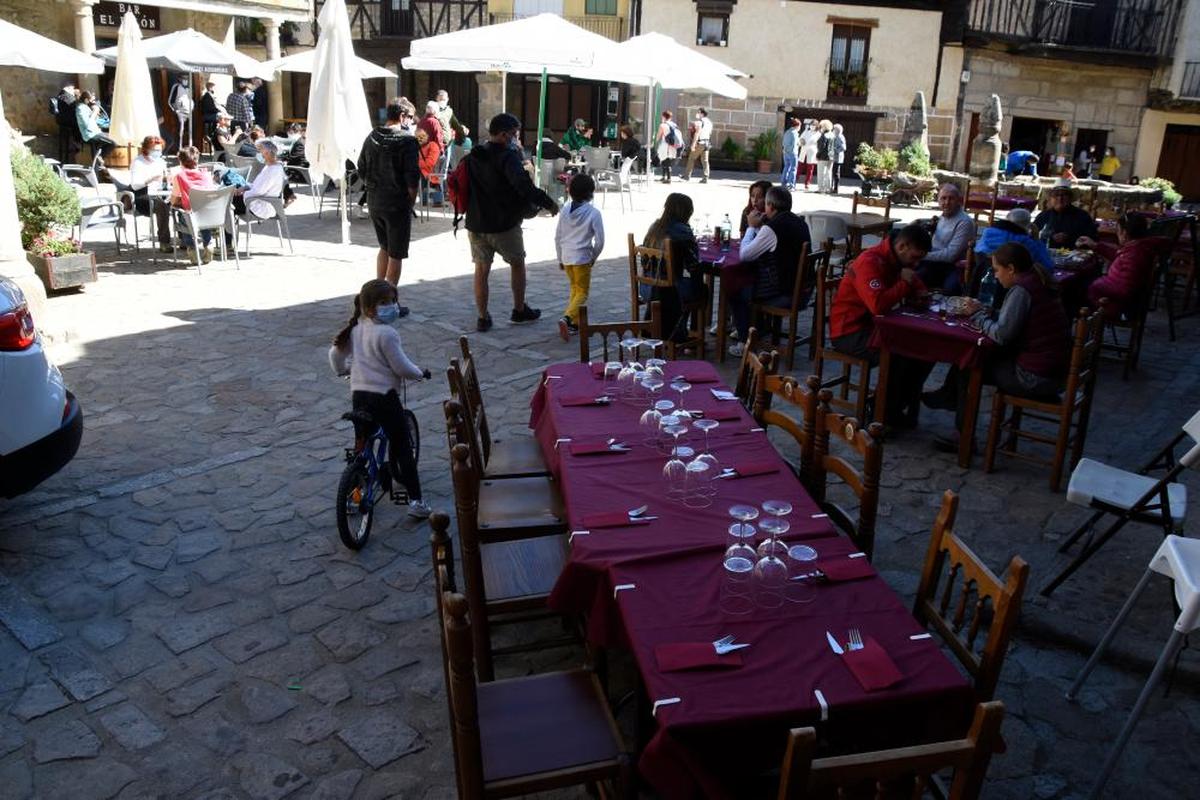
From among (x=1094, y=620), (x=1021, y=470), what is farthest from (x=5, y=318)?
(x=1021, y=470)

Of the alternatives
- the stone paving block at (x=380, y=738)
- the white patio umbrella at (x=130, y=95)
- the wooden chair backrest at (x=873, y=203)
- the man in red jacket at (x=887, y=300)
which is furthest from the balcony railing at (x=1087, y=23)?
the stone paving block at (x=380, y=738)

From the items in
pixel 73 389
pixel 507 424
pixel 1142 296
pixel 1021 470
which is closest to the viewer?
pixel 1021 470

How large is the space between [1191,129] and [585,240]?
81.9 feet

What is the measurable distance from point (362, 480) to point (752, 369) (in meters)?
2.04

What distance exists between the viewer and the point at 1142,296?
797 centimetres

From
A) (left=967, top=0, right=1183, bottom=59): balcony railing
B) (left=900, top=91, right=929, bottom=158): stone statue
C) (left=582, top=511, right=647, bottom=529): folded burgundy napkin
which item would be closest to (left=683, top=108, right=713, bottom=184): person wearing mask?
(left=900, top=91, right=929, bottom=158): stone statue

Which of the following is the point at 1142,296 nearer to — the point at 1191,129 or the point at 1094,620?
the point at 1094,620

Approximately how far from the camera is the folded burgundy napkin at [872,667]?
2545mm

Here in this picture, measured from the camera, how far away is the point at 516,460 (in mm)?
4875

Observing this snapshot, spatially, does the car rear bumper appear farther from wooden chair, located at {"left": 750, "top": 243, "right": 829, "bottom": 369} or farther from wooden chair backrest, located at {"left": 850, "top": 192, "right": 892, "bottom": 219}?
wooden chair backrest, located at {"left": 850, "top": 192, "right": 892, "bottom": 219}

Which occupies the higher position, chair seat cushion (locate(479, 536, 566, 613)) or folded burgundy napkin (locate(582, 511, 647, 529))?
folded burgundy napkin (locate(582, 511, 647, 529))

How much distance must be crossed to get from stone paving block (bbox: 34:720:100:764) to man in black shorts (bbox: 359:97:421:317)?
5.64 meters

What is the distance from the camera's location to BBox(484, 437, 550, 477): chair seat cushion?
4734mm

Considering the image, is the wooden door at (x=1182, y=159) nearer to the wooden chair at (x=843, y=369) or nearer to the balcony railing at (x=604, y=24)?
the balcony railing at (x=604, y=24)
